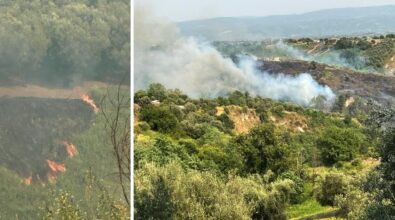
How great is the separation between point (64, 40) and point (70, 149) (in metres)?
0.64

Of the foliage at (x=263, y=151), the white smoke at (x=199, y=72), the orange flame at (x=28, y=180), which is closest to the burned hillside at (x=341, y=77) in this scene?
the white smoke at (x=199, y=72)

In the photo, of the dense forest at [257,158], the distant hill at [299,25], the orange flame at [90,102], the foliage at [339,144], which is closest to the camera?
the orange flame at [90,102]

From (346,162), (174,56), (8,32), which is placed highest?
(8,32)

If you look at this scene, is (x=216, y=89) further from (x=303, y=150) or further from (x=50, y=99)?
A: (x=50, y=99)

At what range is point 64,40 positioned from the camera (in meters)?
3.82

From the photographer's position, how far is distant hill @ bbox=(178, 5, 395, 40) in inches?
384

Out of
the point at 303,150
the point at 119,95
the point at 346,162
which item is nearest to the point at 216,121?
the point at 303,150

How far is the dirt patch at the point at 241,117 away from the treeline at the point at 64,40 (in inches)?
223

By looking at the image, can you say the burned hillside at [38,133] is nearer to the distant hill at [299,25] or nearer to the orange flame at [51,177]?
the orange flame at [51,177]

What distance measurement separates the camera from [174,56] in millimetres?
11203

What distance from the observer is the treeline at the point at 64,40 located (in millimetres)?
3625

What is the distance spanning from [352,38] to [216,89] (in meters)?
2.50

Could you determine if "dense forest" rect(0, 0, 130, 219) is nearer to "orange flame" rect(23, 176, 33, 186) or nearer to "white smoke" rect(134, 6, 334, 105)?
"orange flame" rect(23, 176, 33, 186)

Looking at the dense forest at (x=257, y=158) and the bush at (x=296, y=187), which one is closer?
the dense forest at (x=257, y=158)
